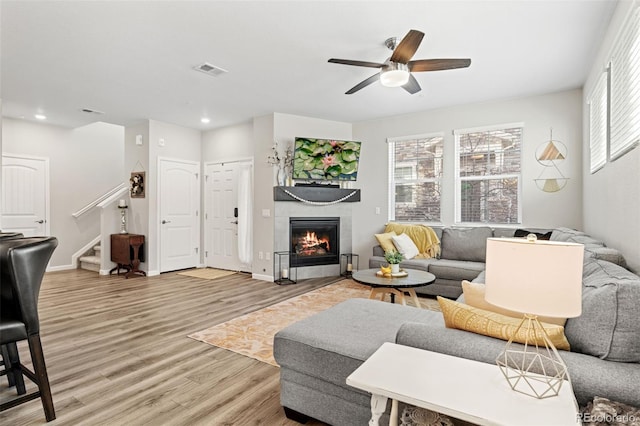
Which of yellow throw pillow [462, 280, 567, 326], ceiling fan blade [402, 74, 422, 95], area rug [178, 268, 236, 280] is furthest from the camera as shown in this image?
area rug [178, 268, 236, 280]

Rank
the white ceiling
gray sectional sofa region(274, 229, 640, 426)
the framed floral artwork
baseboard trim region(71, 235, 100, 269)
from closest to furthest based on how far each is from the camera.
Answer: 1. gray sectional sofa region(274, 229, 640, 426)
2. the white ceiling
3. the framed floral artwork
4. baseboard trim region(71, 235, 100, 269)

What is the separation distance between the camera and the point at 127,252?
232 inches

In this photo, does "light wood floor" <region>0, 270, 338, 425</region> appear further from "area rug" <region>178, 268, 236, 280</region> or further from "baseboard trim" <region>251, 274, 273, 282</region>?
"area rug" <region>178, 268, 236, 280</region>

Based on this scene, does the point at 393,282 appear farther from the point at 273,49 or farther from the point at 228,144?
the point at 228,144

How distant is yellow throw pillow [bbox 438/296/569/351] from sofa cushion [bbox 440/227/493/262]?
3418mm

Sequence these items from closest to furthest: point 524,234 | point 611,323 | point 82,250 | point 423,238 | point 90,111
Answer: point 611,323 → point 524,234 → point 423,238 → point 90,111 → point 82,250

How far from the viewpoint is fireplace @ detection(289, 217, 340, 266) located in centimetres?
580

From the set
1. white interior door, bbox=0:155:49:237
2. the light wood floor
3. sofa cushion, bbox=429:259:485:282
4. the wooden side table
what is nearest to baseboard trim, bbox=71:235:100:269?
white interior door, bbox=0:155:49:237

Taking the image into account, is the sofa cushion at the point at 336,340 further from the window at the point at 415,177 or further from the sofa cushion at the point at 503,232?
the window at the point at 415,177

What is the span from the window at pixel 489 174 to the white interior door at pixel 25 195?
7349 mm

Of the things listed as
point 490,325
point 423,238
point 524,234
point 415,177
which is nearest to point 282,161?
point 415,177

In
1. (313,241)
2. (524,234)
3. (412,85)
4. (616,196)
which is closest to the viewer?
(616,196)

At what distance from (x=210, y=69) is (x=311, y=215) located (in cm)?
289

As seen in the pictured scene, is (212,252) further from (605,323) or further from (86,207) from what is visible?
(605,323)
